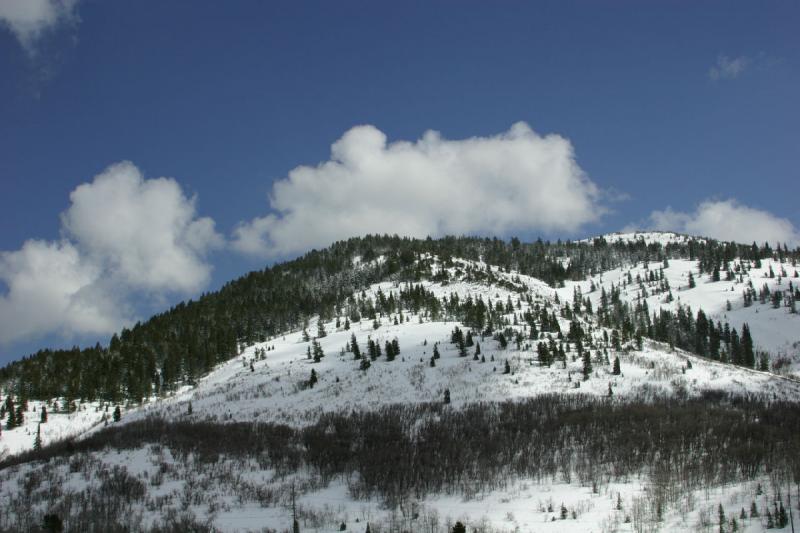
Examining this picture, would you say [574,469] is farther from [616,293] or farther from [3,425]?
[616,293]

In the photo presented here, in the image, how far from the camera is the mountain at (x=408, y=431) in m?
20.2

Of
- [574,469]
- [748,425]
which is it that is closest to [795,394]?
[748,425]

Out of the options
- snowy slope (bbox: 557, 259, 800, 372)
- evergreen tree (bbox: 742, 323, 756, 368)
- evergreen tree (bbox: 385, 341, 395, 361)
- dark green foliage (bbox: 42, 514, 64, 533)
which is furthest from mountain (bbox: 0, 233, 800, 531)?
snowy slope (bbox: 557, 259, 800, 372)

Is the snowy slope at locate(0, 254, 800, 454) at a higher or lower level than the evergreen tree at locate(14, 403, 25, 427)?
higher

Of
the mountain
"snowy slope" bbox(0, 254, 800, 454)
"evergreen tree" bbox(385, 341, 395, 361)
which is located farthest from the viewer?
"evergreen tree" bbox(385, 341, 395, 361)

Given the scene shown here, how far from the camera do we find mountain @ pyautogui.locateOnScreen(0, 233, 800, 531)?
2020cm

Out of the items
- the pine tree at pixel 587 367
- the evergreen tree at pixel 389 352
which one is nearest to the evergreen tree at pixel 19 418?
the evergreen tree at pixel 389 352

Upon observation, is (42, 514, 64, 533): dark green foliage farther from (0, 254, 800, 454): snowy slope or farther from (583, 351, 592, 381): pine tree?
(583, 351, 592, 381): pine tree

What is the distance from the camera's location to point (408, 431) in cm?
3725

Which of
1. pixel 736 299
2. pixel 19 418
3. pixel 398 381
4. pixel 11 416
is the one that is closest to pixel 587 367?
pixel 398 381

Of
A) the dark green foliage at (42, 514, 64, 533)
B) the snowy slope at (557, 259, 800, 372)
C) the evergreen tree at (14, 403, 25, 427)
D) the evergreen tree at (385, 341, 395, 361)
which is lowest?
the dark green foliage at (42, 514, 64, 533)

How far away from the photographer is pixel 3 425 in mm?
70625

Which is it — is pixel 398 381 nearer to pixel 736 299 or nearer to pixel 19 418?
pixel 19 418

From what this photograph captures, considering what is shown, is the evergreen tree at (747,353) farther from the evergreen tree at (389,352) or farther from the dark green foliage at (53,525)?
the dark green foliage at (53,525)
